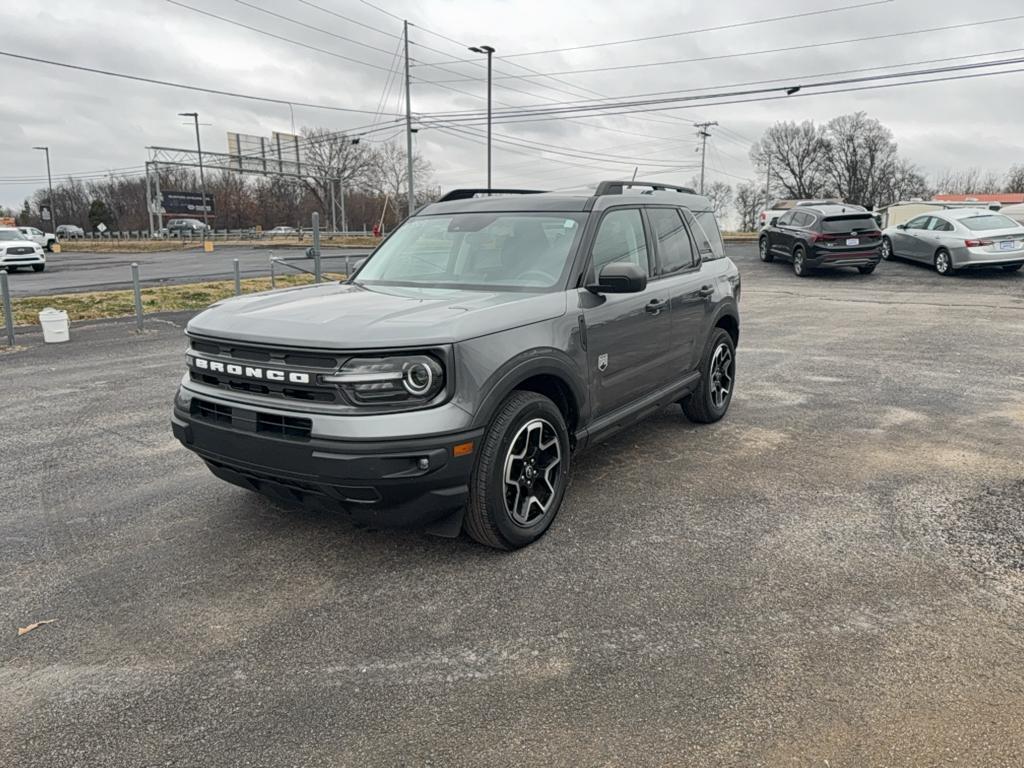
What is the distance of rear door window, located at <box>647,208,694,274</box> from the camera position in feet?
17.6

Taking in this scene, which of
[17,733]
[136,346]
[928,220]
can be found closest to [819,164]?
[928,220]

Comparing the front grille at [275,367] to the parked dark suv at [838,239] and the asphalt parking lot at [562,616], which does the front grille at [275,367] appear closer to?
the asphalt parking lot at [562,616]

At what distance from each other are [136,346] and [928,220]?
19474 millimetres

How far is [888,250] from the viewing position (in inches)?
867

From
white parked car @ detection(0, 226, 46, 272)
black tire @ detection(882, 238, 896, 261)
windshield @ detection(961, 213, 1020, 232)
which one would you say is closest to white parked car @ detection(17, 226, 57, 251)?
white parked car @ detection(0, 226, 46, 272)

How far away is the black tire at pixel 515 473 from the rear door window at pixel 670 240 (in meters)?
1.84

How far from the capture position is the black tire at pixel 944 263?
18.7 meters

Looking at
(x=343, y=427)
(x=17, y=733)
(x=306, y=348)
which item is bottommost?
(x=17, y=733)

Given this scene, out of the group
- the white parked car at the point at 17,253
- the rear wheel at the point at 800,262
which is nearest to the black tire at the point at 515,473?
the rear wheel at the point at 800,262

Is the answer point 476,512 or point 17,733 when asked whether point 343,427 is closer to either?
point 476,512

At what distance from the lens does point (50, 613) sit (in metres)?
3.31

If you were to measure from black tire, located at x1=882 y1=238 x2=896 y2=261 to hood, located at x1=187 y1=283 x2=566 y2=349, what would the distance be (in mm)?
20942

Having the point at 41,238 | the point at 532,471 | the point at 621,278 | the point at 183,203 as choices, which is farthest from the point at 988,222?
the point at 183,203

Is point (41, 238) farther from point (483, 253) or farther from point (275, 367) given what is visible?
point (275, 367)
